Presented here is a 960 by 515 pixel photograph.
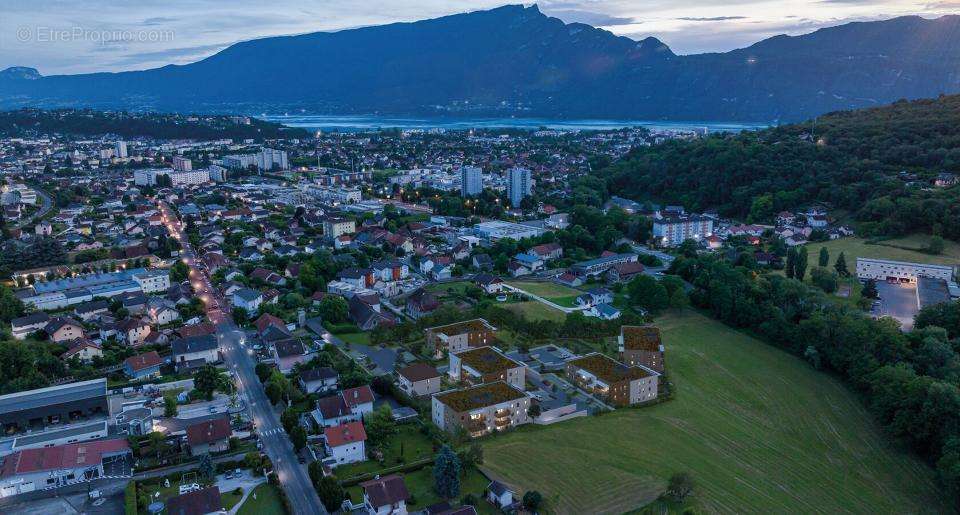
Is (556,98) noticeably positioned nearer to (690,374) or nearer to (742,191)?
(742,191)

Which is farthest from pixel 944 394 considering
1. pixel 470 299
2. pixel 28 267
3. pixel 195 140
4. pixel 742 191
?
pixel 195 140

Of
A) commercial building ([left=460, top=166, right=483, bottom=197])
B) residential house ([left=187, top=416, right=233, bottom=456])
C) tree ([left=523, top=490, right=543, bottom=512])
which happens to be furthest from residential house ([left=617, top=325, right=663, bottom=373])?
commercial building ([left=460, top=166, right=483, bottom=197])

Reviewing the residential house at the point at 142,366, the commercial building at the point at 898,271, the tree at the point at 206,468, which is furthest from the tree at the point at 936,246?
the residential house at the point at 142,366

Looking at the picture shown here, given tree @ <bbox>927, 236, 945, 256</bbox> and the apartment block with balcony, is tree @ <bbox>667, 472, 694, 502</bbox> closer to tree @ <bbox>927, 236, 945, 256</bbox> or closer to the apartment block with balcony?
the apartment block with balcony

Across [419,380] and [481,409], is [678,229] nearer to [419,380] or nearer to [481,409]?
[419,380]

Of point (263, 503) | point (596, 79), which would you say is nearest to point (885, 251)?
point (263, 503)

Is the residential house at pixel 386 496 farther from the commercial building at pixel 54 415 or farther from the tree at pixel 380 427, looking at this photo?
the commercial building at pixel 54 415
